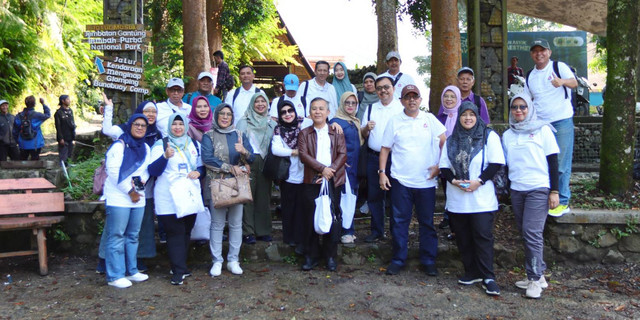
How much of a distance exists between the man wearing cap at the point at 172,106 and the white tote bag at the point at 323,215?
6.49 feet

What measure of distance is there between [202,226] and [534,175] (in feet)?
10.9

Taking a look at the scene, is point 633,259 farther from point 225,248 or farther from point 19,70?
point 19,70

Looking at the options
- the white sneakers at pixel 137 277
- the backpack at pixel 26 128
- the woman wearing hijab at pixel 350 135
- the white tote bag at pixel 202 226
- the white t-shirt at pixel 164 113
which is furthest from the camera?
the backpack at pixel 26 128

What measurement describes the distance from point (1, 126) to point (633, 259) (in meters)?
10.5

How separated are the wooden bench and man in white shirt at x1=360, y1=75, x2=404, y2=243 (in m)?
3.43

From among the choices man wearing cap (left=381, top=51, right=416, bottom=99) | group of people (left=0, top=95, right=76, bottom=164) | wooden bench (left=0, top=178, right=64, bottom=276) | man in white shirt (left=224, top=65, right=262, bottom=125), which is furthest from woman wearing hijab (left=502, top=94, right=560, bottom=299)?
group of people (left=0, top=95, right=76, bottom=164)

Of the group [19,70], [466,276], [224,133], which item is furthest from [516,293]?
[19,70]

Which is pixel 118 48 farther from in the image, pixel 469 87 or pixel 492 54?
pixel 492 54

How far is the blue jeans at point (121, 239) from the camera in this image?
5134 millimetres

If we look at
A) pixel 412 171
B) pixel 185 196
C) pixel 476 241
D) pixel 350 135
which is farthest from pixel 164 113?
pixel 476 241

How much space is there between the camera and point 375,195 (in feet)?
19.1

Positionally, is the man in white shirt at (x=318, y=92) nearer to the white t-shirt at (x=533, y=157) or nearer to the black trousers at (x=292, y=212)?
the black trousers at (x=292, y=212)

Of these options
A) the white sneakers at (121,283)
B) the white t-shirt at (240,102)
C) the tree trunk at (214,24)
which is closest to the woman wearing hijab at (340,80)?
the white t-shirt at (240,102)

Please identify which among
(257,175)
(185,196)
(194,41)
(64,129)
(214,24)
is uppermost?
(214,24)
